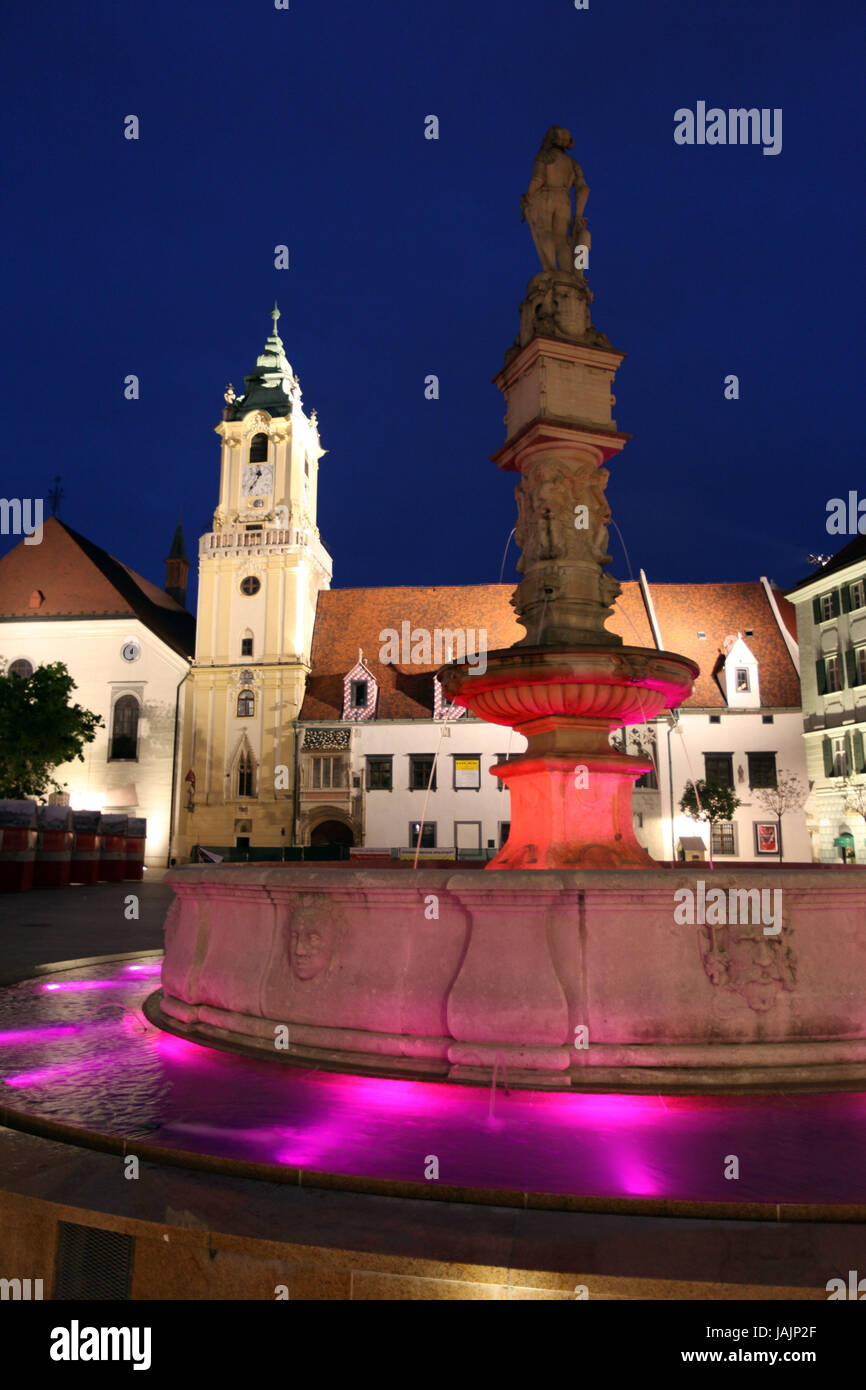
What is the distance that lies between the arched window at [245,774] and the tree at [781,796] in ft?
75.7

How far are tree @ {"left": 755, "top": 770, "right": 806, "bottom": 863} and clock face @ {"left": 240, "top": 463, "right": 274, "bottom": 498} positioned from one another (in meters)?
27.9

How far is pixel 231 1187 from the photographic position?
11.4ft

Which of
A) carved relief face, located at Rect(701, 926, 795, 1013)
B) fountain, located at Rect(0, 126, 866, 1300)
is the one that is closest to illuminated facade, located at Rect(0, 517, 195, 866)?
fountain, located at Rect(0, 126, 866, 1300)

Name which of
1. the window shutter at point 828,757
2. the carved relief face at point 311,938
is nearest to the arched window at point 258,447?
the window shutter at point 828,757

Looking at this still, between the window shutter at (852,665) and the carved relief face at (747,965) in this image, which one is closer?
the carved relief face at (747,965)

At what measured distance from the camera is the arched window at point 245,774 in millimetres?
43906

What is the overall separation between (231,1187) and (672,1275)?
164 centimetres

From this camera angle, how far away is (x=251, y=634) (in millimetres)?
45688

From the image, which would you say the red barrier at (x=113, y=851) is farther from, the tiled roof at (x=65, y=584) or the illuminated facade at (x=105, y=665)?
the tiled roof at (x=65, y=584)

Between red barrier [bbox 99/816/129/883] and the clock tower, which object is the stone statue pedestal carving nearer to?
A: red barrier [bbox 99/816/129/883]

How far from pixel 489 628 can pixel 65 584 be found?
21.4 metres

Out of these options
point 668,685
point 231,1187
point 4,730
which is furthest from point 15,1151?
point 4,730

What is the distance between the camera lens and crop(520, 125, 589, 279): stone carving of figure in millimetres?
9758
